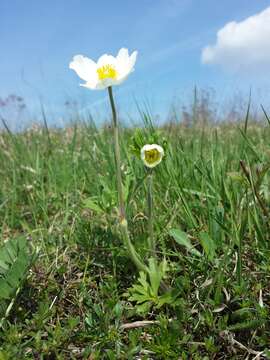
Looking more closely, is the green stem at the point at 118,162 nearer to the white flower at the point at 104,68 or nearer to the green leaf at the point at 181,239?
the white flower at the point at 104,68

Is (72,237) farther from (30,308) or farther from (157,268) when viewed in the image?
(157,268)

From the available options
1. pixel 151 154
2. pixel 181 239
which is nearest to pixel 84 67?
pixel 151 154

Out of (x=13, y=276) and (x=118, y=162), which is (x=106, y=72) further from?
(x=13, y=276)

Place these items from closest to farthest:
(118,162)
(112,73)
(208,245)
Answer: (118,162) → (112,73) → (208,245)

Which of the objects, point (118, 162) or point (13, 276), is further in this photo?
point (13, 276)

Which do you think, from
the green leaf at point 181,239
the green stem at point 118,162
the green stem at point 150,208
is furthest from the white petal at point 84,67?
the green leaf at point 181,239
